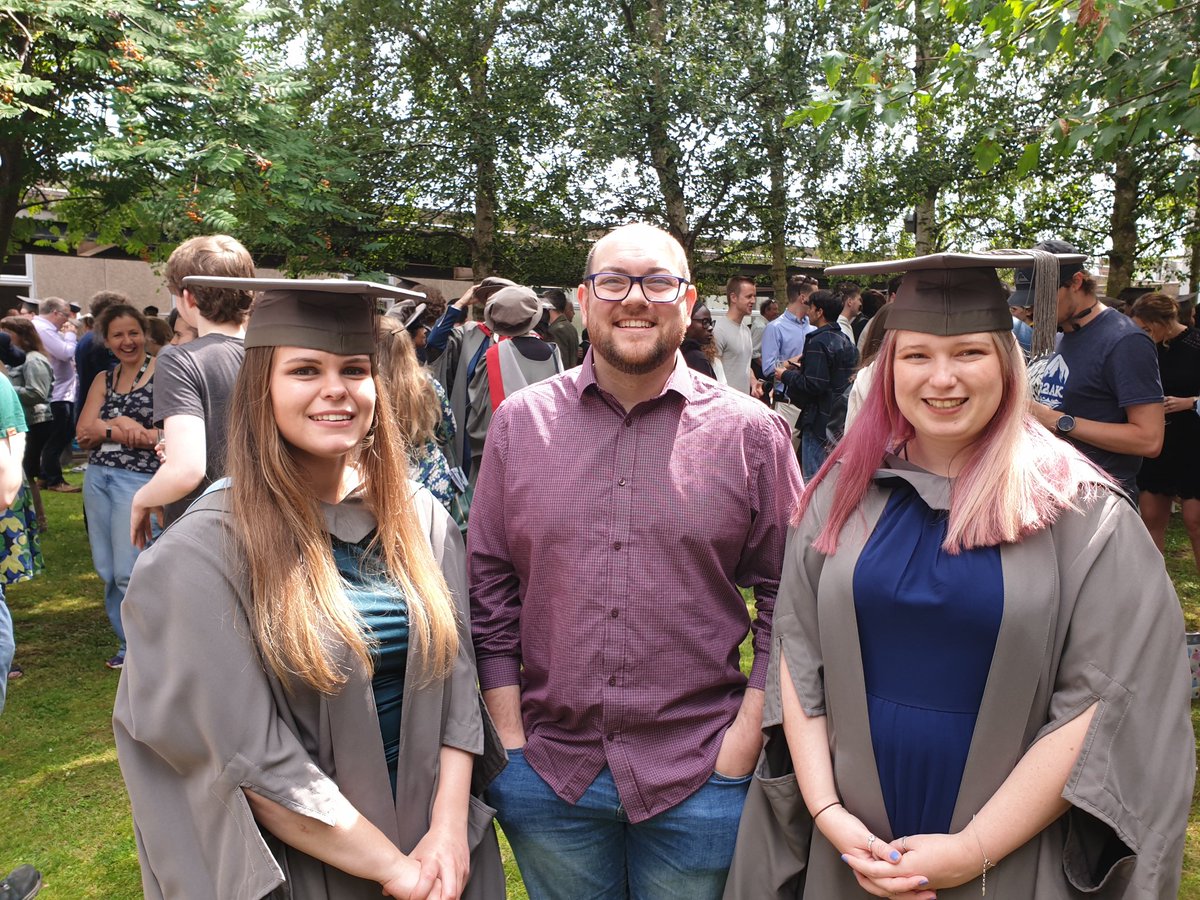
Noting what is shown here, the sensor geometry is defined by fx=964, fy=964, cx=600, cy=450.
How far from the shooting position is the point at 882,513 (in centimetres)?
201

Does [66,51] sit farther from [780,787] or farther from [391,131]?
[391,131]

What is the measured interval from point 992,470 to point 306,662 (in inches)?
53.8

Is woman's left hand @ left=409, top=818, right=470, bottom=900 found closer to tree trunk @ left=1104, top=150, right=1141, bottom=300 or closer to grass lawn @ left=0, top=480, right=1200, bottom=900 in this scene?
grass lawn @ left=0, top=480, right=1200, bottom=900

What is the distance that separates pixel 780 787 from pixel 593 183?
14126 millimetres

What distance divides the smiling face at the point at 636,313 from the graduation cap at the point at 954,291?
0.39 m

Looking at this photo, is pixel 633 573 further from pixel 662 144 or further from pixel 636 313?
pixel 662 144

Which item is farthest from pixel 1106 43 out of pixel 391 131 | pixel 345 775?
pixel 391 131

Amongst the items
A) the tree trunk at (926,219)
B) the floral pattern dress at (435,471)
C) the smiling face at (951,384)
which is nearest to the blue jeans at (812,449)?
the floral pattern dress at (435,471)

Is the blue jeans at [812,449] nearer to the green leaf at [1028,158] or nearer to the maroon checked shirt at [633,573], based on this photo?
the green leaf at [1028,158]

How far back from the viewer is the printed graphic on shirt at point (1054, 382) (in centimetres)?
431

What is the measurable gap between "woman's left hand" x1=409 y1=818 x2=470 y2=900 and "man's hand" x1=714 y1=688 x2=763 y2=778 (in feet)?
1.94

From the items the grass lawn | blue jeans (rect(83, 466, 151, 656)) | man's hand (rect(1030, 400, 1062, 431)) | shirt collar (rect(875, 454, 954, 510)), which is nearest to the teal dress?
shirt collar (rect(875, 454, 954, 510))

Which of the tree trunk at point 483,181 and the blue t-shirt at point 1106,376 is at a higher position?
the tree trunk at point 483,181

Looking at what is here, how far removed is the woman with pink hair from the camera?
176 cm
